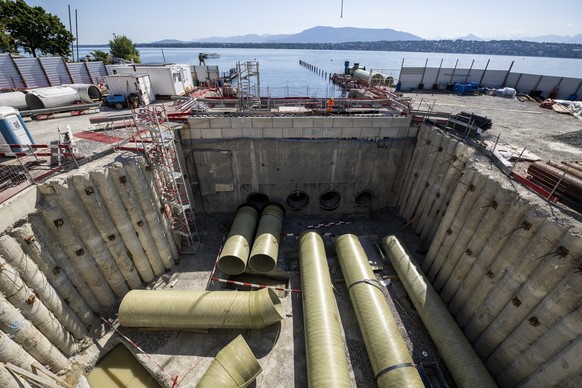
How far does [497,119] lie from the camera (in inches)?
882

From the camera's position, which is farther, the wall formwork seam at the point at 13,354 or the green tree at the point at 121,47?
the green tree at the point at 121,47

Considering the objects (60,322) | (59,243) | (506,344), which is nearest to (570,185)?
(506,344)

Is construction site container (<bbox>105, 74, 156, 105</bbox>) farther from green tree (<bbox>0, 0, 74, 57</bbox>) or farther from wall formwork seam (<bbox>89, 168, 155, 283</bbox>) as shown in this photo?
green tree (<bbox>0, 0, 74, 57</bbox>)

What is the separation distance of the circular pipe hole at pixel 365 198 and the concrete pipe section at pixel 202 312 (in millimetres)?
12274

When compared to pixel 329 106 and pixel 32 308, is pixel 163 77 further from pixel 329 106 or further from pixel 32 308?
pixel 32 308

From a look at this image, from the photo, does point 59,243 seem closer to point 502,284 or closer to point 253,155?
point 253,155

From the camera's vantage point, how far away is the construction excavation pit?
977cm

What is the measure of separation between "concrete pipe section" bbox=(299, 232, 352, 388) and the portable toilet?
1709 cm

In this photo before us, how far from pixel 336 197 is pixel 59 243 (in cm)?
1800

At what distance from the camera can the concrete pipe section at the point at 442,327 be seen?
34.9 ft

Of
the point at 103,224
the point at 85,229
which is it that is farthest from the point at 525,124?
the point at 85,229

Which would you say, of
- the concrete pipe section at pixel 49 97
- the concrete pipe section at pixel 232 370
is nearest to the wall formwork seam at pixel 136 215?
the concrete pipe section at pixel 232 370

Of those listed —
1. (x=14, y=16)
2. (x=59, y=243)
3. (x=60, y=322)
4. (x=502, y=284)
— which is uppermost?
(x=14, y=16)

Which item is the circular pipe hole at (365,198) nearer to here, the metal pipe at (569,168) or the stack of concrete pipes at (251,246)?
the stack of concrete pipes at (251,246)
